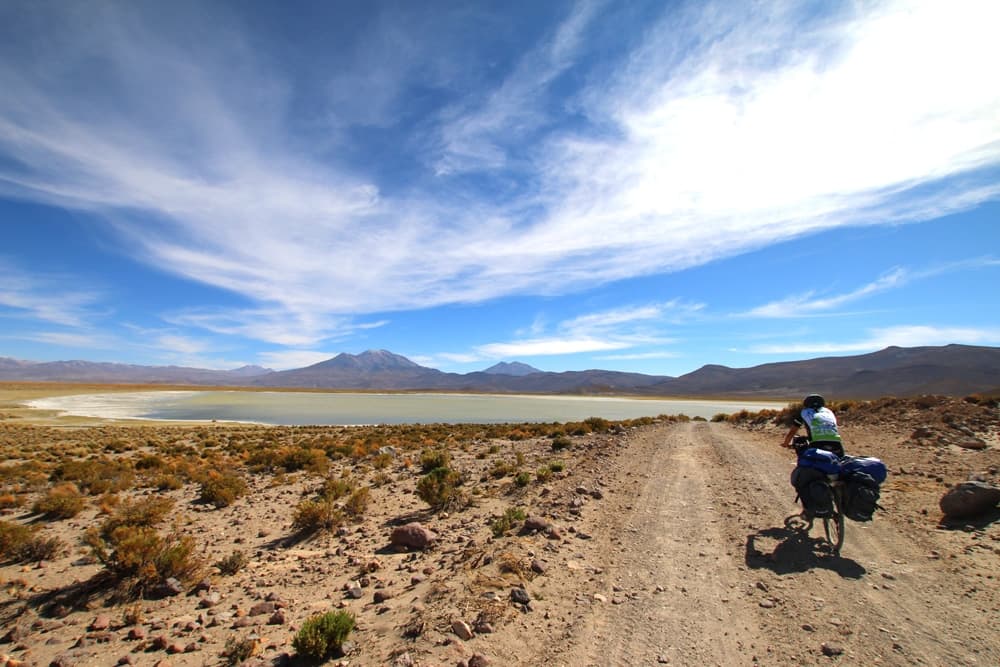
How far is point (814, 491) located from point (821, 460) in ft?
1.53

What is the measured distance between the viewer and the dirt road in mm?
3977

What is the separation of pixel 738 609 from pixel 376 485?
9833mm

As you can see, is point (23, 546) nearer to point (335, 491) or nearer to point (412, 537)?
point (335, 491)

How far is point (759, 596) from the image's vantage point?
4.96 m

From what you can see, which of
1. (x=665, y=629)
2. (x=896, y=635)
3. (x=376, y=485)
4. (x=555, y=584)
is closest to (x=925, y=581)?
(x=896, y=635)

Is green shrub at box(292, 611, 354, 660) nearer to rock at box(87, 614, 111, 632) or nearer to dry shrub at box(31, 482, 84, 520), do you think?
rock at box(87, 614, 111, 632)

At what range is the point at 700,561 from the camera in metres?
6.00

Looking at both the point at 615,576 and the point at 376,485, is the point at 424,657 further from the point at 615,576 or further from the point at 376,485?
the point at 376,485

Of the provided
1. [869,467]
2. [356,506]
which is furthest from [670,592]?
[356,506]

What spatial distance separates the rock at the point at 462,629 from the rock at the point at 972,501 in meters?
7.93

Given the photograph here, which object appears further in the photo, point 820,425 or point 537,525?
point 537,525

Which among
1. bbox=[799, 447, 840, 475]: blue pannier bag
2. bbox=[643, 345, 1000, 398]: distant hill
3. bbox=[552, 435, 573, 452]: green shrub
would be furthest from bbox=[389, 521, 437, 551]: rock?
bbox=[643, 345, 1000, 398]: distant hill

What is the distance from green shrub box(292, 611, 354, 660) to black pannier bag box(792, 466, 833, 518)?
615 cm

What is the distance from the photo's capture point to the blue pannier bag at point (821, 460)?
21.0 feet
